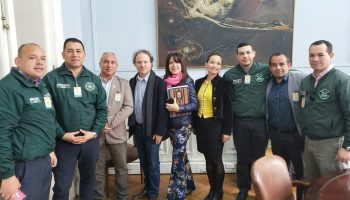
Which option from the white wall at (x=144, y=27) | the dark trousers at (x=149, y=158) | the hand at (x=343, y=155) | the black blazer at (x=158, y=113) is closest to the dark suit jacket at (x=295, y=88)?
the hand at (x=343, y=155)

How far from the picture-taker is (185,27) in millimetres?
4039

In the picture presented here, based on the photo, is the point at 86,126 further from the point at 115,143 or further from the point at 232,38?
the point at 232,38

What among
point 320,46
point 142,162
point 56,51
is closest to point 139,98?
point 142,162

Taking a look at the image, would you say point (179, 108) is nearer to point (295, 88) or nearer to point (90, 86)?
point (90, 86)

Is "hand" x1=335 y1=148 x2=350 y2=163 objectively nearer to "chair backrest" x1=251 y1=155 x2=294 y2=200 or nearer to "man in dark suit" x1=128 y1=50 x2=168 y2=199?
"chair backrest" x1=251 y1=155 x2=294 y2=200

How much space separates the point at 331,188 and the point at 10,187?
65.1 inches

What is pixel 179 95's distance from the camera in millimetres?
2574

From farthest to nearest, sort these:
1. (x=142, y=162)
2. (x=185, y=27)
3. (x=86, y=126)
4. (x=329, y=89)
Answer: (x=185, y=27)
(x=142, y=162)
(x=86, y=126)
(x=329, y=89)

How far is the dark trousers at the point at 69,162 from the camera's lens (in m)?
2.12

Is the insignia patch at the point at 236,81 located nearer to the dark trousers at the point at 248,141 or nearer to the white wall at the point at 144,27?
the dark trousers at the point at 248,141

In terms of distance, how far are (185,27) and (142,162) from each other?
211 cm

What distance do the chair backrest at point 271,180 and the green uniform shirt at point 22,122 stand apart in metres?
1.24

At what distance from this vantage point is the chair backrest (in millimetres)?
1485

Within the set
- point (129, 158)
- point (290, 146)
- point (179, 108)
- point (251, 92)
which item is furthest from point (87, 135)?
point (290, 146)
